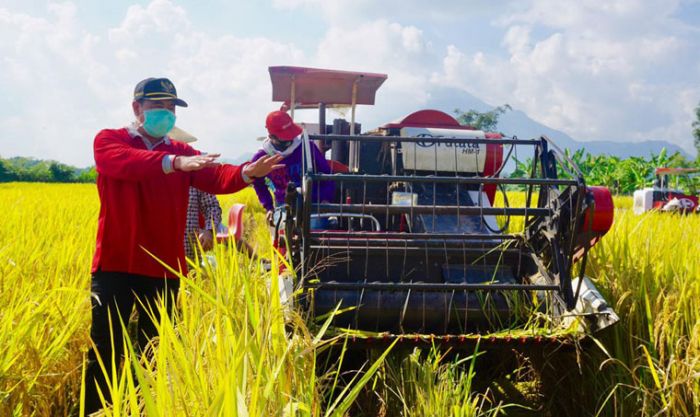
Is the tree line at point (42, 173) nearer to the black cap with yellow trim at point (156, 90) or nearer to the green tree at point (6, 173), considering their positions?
the green tree at point (6, 173)

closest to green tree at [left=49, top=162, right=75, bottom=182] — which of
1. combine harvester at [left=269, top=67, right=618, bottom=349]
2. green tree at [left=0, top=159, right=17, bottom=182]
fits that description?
green tree at [left=0, top=159, right=17, bottom=182]

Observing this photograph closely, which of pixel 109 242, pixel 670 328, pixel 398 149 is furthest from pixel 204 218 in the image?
pixel 670 328

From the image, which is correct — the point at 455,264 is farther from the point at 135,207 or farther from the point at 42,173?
the point at 42,173

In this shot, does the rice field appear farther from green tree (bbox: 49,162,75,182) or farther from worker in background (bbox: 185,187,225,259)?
green tree (bbox: 49,162,75,182)

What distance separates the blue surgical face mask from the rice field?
67cm

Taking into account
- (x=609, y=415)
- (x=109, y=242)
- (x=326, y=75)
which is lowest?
(x=609, y=415)

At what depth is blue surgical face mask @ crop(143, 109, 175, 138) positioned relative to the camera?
2907mm

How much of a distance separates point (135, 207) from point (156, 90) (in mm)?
600

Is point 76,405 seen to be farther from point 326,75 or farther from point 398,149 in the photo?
point 326,75

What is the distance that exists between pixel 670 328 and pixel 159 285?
2541 millimetres

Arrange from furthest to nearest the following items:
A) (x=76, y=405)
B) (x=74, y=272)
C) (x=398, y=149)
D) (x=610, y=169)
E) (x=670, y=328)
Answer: (x=610, y=169) < (x=398, y=149) < (x=74, y=272) < (x=670, y=328) < (x=76, y=405)

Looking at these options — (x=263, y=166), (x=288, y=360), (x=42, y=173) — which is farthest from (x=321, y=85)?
(x=42, y=173)

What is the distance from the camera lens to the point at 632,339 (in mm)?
3094

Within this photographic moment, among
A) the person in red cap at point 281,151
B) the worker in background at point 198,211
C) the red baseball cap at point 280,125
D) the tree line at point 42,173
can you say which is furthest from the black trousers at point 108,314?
the tree line at point 42,173
